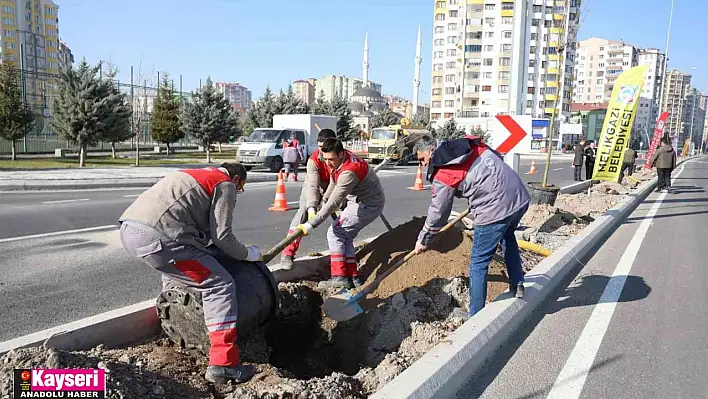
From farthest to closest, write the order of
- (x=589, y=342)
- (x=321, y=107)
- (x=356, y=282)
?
1. (x=321, y=107)
2. (x=356, y=282)
3. (x=589, y=342)

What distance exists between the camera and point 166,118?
3288 cm

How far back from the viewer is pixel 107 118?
2298 cm

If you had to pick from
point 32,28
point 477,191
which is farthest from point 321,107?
point 32,28

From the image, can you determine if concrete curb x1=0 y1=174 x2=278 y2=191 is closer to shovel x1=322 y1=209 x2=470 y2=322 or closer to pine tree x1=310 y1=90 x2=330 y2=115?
shovel x1=322 y1=209 x2=470 y2=322

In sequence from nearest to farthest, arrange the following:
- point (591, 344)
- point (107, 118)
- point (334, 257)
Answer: point (591, 344)
point (334, 257)
point (107, 118)

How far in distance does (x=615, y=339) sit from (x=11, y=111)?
24782 millimetres

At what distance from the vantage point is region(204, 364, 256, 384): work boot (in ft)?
11.0

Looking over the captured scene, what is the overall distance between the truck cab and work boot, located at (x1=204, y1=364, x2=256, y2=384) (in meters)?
21.1

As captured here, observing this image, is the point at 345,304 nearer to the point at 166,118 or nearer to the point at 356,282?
the point at 356,282

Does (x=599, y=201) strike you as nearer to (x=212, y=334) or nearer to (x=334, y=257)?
(x=334, y=257)

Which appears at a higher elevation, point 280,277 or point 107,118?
point 107,118

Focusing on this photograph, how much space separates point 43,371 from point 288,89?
136 feet

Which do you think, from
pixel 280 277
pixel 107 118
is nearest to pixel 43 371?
pixel 280 277

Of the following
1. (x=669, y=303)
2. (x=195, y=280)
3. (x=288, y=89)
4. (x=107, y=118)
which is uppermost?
(x=288, y=89)
